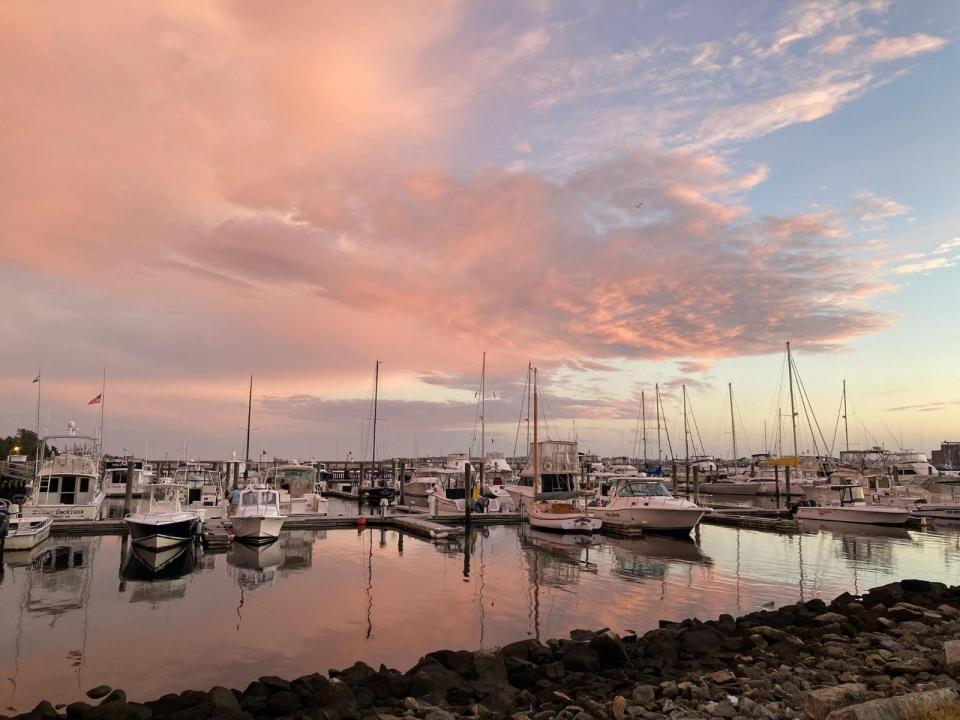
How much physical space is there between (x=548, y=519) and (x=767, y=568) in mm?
12862

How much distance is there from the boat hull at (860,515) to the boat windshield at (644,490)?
1275cm

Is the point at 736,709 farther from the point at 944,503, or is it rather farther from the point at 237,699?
the point at 944,503

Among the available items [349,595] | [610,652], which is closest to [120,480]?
[349,595]

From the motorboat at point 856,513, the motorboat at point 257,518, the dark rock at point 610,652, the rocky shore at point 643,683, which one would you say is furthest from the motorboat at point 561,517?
the dark rock at point 610,652

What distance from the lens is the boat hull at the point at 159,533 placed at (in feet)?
87.4

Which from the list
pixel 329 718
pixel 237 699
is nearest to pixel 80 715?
pixel 237 699

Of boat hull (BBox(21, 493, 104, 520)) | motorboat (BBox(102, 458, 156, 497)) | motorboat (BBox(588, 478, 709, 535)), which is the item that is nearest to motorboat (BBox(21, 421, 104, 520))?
boat hull (BBox(21, 493, 104, 520))

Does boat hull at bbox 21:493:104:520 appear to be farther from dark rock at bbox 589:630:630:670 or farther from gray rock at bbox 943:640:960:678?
gray rock at bbox 943:640:960:678

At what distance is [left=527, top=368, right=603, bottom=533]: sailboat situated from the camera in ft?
115

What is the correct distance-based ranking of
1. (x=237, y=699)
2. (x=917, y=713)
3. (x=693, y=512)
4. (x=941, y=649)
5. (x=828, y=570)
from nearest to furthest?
(x=917, y=713)
(x=237, y=699)
(x=941, y=649)
(x=828, y=570)
(x=693, y=512)

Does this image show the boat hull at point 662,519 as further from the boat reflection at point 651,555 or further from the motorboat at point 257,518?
the motorboat at point 257,518

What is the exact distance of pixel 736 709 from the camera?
9211mm

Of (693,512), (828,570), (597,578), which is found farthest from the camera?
(693,512)

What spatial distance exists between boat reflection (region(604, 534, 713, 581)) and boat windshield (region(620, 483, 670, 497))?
7.49 ft
